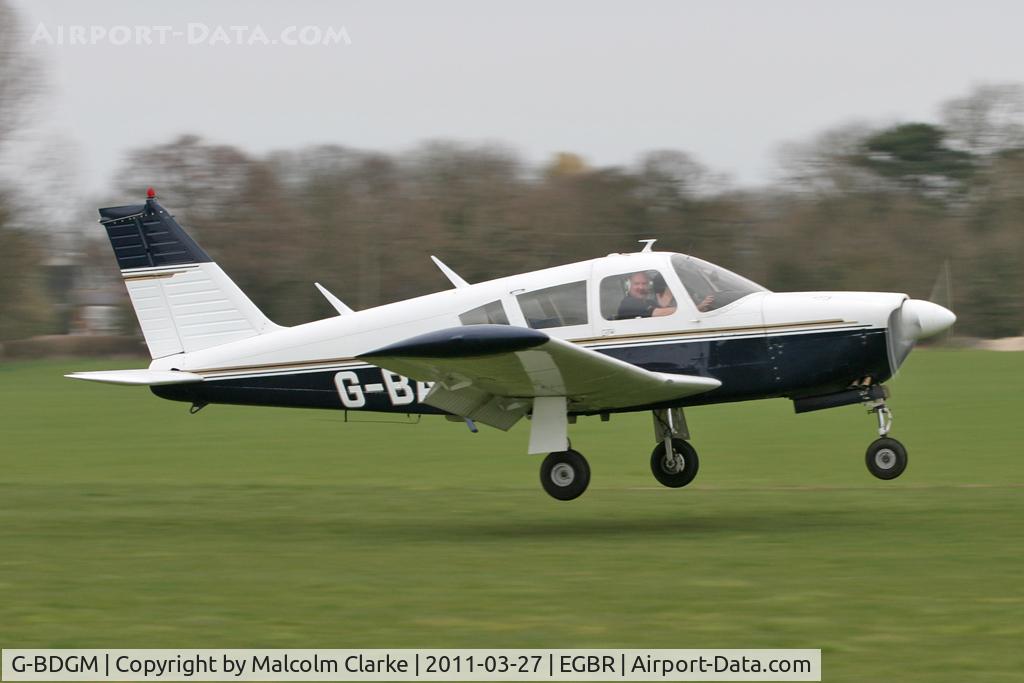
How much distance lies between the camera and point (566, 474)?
11672mm

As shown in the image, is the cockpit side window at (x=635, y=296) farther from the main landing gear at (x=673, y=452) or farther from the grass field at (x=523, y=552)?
the grass field at (x=523, y=552)

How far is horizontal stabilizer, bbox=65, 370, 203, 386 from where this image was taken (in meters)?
12.1

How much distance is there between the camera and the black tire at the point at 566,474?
38.2 feet

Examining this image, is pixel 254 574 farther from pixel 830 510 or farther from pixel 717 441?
pixel 717 441

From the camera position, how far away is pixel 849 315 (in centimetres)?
1122

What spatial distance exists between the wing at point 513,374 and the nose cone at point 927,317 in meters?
1.66

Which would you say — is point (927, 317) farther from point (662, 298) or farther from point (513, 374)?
point (513, 374)

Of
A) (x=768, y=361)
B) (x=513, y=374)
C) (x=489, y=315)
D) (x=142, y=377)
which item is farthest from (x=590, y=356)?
(x=142, y=377)

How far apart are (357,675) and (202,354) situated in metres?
6.86

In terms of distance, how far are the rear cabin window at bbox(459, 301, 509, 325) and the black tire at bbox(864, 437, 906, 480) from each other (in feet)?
10.3

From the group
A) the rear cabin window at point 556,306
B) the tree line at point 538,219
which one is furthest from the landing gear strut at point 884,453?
the tree line at point 538,219

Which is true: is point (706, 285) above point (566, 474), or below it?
above

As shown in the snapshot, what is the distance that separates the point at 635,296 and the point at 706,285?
0.58m

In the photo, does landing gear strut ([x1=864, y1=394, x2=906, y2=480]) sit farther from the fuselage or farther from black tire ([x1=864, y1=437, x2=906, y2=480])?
the fuselage
